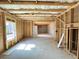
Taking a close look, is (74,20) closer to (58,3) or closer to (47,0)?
(58,3)

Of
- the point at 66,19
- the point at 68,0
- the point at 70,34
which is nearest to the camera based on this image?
the point at 68,0

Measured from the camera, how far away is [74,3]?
4199 mm

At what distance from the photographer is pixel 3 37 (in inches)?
220

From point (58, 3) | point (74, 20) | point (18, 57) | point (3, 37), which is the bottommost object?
point (18, 57)

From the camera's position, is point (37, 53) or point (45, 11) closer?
point (37, 53)

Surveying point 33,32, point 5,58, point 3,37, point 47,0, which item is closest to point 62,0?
point 47,0

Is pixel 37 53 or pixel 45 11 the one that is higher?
pixel 45 11

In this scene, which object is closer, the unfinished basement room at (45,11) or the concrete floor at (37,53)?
the unfinished basement room at (45,11)

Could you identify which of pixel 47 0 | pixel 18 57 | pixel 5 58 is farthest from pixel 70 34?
pixel 5 58

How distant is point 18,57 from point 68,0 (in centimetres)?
305

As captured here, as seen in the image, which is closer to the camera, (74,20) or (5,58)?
(5,58)

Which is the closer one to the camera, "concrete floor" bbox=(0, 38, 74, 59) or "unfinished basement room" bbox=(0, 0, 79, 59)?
"unfinished basement room" bbox=(0, 0, 79, 59)

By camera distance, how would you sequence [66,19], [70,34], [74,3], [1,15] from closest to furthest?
[74,3] < [70,34] < [1,15] < [66,19]

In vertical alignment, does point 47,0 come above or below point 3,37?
above
